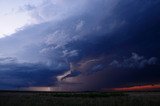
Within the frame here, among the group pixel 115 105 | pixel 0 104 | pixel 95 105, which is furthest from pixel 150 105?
pixel 0 104

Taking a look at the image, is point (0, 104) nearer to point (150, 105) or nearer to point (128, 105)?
point (128, 105)

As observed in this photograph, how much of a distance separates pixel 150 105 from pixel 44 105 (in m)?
12.3

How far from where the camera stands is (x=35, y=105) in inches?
1211

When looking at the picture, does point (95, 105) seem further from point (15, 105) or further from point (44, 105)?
point (15, 105)

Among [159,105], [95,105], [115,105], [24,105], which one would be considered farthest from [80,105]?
[159,105]

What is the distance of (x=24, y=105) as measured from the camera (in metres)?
29.9

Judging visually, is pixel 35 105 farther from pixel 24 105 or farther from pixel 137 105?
pixel 137 105

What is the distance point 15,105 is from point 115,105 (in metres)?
11.6

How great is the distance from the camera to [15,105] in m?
29.6

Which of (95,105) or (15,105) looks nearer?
(15,105)

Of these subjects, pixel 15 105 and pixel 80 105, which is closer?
pixel 15 105

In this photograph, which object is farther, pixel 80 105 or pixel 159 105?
pixel 80 105

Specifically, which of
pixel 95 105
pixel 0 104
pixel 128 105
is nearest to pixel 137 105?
pixel 128 105

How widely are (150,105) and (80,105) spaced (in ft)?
27.5
